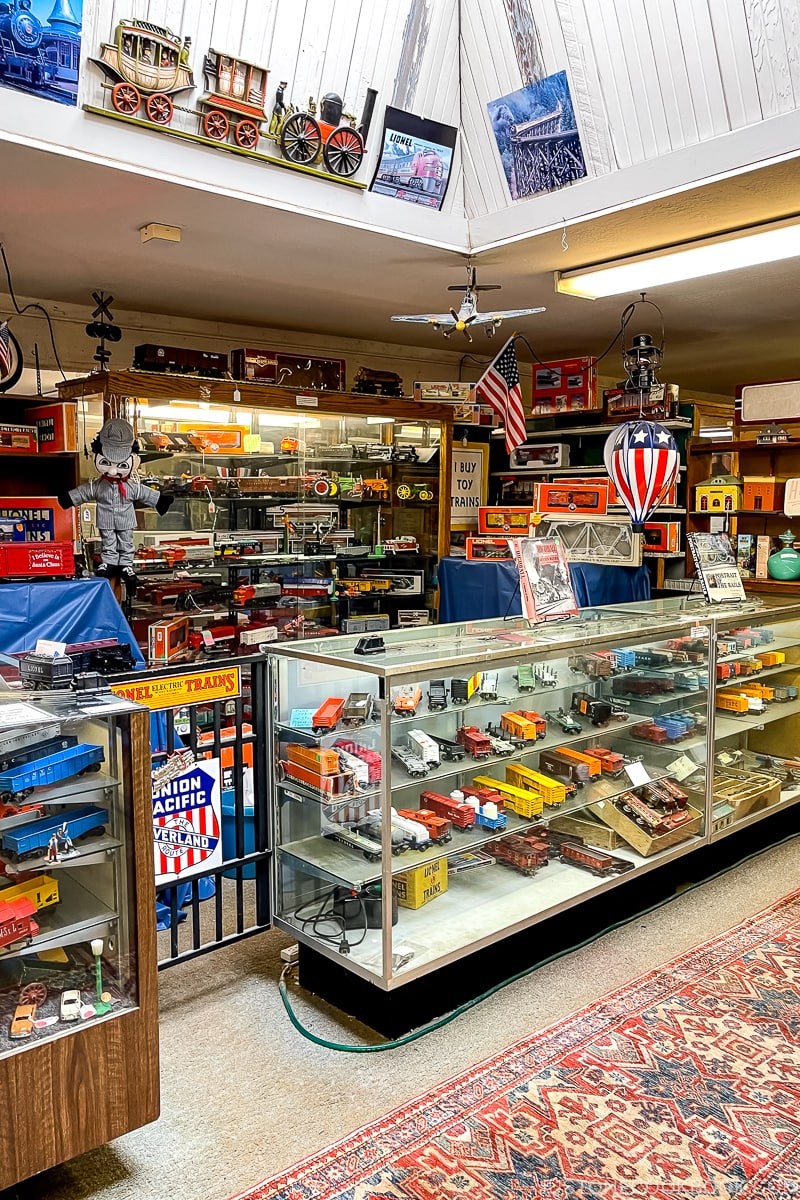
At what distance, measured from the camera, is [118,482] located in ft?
16.8

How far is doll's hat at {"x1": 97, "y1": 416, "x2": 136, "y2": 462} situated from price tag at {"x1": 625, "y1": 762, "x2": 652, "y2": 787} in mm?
3395

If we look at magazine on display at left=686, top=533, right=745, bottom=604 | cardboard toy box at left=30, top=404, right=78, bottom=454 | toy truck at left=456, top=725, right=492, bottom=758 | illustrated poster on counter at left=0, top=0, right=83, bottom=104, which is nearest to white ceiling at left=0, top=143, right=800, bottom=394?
illustrated poster on counter at left=0, top=0, right=83, bottom=104

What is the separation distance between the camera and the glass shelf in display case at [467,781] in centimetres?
280

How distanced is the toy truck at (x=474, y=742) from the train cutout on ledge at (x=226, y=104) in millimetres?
2452

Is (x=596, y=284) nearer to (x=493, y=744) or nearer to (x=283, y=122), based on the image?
(x=283, y=122)

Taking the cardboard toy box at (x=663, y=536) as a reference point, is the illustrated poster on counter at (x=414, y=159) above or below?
above

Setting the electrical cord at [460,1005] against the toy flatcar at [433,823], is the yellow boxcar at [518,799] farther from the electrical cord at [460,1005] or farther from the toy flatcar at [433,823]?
the electrical cord at [460,1005]

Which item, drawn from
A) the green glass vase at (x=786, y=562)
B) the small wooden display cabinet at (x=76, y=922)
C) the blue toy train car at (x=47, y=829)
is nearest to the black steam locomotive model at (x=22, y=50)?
the small wooden display cabinet at (x=76, y=922)

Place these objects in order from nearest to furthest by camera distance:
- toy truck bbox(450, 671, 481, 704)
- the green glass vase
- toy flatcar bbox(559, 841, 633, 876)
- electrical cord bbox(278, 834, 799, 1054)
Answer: electrical cord bbox(278, 834, 799, 1054), toy truck bbox(450, 671, 481, 704), toy flatcar bbox(559, 841, 633, 876), the green glass vase

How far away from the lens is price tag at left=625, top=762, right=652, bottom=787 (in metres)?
3.69

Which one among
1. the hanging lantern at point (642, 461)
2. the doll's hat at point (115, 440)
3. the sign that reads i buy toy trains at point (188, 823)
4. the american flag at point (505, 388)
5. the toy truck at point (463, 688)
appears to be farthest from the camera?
the american flag at point (505, 388)

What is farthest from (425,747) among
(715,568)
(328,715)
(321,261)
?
(321,261)

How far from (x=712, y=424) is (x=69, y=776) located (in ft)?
19.1

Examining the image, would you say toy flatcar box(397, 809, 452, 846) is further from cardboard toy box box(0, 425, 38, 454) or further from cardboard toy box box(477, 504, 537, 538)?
cardboard toy box box(477, 504, 537, 538)
